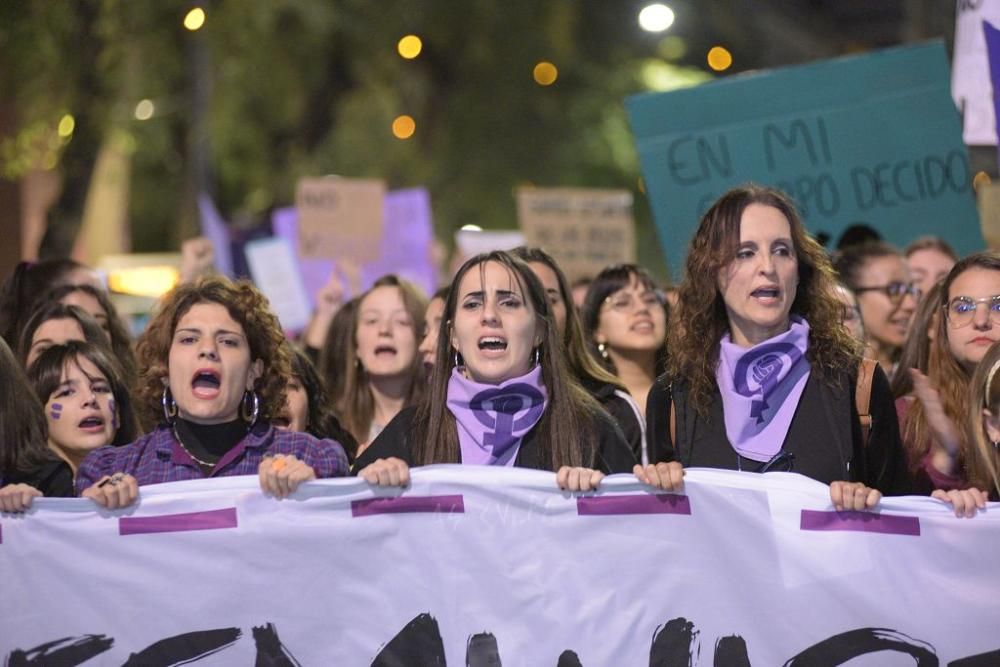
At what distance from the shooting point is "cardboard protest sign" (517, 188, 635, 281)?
10.2m

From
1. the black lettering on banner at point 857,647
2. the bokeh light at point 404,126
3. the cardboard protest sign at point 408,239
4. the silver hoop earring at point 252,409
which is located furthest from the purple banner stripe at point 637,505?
the bokeh light at point 404,126

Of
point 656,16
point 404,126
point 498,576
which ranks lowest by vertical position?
point 498,576

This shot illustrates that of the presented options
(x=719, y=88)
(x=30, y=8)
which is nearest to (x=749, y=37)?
(x=30, y=8)

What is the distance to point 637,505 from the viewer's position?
4.30 meters

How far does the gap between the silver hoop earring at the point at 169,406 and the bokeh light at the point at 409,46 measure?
53.3ft

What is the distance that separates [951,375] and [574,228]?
5290mm

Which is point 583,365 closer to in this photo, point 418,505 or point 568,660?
point 418,505

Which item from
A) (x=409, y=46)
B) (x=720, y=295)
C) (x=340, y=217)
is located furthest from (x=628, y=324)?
(x=409, y=46)

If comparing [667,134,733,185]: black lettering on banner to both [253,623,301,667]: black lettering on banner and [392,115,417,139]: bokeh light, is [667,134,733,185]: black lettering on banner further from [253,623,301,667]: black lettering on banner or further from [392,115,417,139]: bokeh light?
[392,115,417,139]: bokeh light

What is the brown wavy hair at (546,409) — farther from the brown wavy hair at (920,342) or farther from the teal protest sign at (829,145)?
the teal protest sign at (829,145)

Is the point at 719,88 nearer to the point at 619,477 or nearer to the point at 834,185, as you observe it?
the point at 834,185

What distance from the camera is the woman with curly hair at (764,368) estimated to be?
14.7 ft

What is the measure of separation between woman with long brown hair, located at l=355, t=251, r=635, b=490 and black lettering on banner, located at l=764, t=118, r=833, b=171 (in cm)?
336

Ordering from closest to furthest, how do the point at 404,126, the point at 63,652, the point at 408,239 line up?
the point at 63,652 < the point at 408,239 < the point at 404,126
